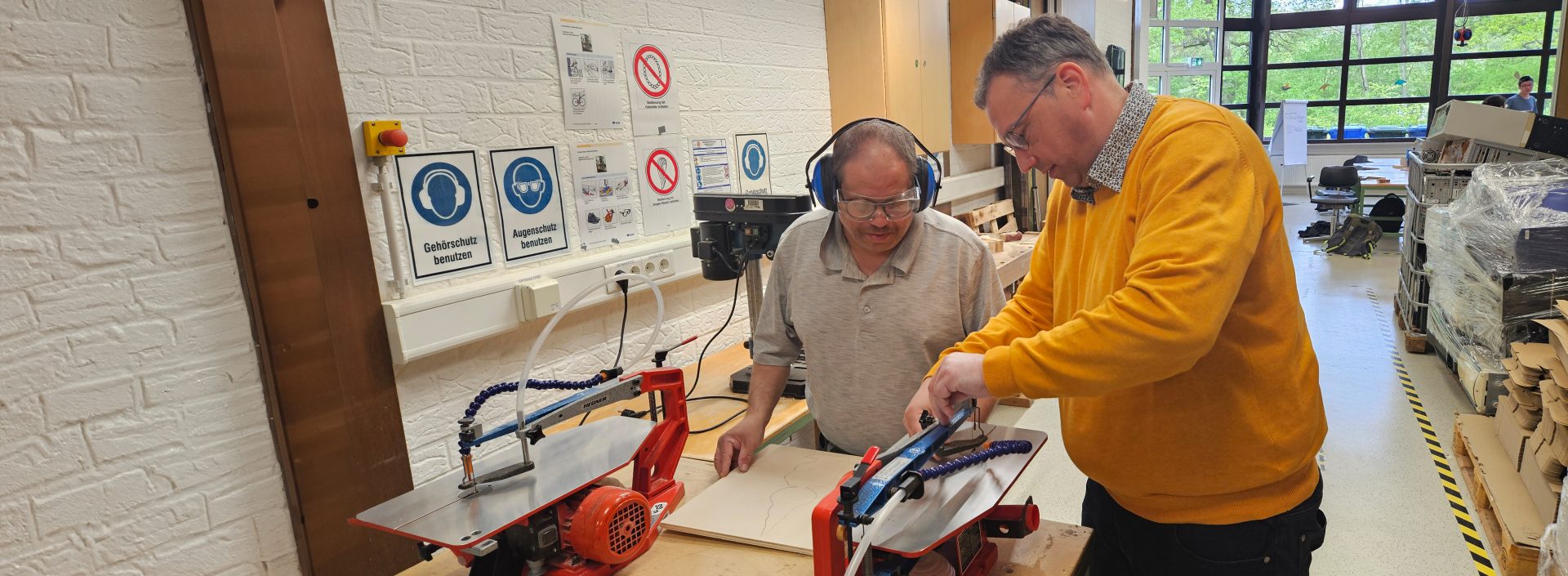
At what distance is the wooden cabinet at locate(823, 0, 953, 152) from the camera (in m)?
3.49

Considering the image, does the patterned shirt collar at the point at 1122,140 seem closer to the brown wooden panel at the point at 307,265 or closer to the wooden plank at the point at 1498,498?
the brown wooden panel at the point at 307,265

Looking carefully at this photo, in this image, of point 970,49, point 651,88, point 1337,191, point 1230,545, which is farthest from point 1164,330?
point 1337,191

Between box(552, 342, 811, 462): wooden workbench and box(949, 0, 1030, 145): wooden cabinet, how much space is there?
2.70m

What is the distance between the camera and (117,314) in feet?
5.15

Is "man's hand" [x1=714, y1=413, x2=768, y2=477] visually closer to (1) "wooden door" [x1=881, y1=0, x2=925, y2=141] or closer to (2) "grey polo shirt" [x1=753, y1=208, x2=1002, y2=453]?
(2) "grey polo shirt" [x1=753, y1=208, x2=1002, y2=453]

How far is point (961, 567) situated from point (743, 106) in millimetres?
2247

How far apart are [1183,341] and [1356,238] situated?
335 inches

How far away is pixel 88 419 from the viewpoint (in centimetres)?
155

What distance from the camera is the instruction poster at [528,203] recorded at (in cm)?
223

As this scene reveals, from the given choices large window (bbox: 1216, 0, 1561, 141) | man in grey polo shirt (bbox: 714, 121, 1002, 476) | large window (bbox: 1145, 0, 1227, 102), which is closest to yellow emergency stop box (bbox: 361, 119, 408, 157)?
man in grey polo shirt (bbox: 714, 121, 1002, 476)

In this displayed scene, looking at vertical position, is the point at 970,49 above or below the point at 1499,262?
above

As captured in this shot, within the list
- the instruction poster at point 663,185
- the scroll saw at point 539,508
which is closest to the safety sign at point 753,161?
the instruction poster at point 663,185

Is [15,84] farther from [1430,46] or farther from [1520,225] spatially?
[1430,46]

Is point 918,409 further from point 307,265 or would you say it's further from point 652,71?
point 652,71
